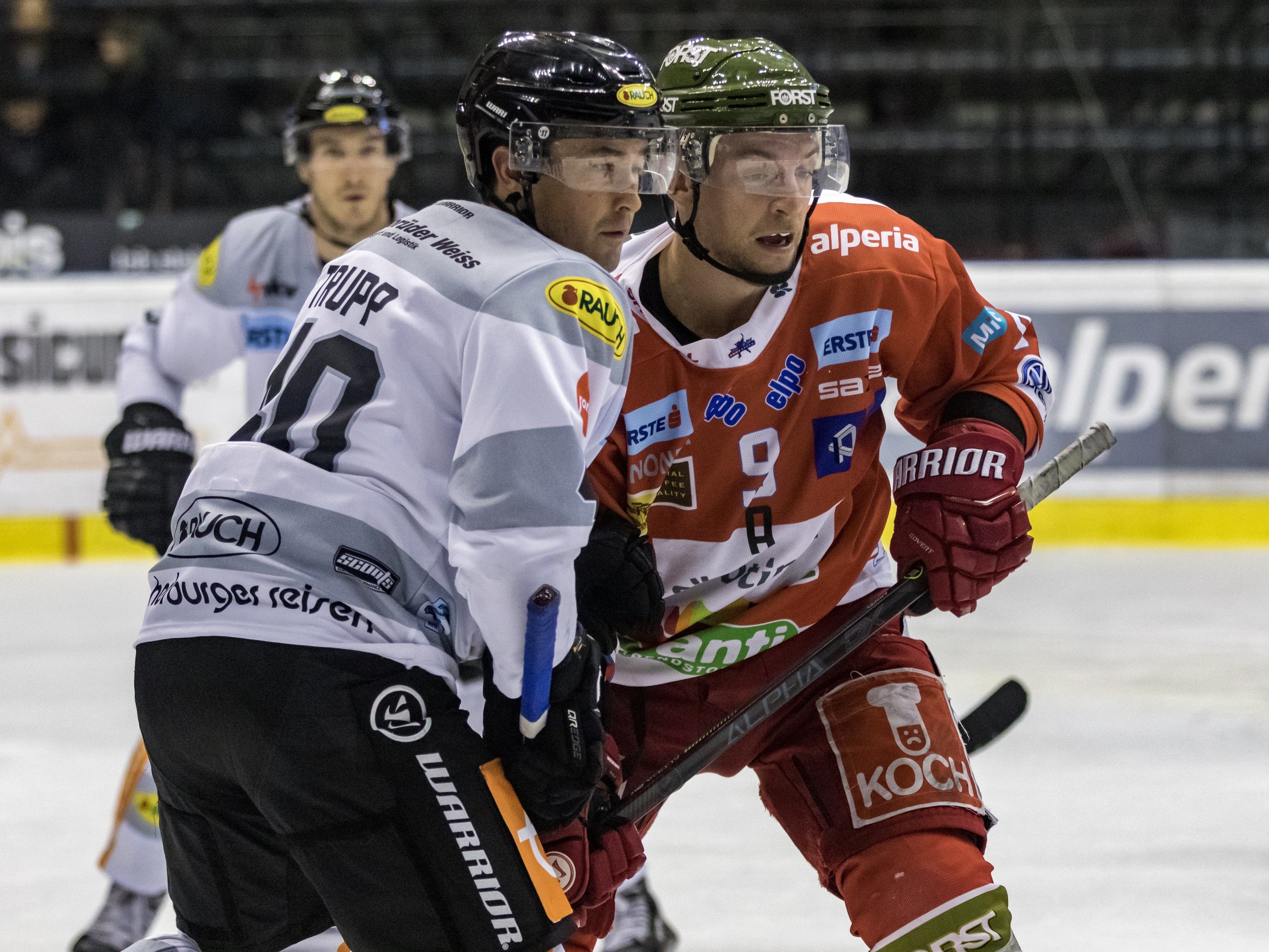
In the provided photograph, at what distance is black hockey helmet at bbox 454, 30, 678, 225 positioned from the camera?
1.50 metres

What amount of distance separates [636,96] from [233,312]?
146 cm

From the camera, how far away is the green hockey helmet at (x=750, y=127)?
6.09ft

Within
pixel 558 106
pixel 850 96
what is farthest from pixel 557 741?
pixel 850 96

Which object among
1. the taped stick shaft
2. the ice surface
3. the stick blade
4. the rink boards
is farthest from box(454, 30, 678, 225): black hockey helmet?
the rink boards

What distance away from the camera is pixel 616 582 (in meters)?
1.76

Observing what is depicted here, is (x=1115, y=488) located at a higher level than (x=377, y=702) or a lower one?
lower

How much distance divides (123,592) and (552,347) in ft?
14.4

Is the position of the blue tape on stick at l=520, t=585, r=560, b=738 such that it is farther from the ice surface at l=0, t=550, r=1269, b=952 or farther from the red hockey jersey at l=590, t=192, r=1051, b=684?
the ice surface at l=0, t=550, r=1269, b=952

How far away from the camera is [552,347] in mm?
1336

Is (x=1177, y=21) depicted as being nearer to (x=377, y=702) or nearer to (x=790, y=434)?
(x=790, y=434)

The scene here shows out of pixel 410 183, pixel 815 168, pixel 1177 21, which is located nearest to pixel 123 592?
pixel 410 183

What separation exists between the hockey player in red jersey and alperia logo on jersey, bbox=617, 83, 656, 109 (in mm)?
328

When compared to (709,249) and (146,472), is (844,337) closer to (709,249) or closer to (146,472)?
(709,249)

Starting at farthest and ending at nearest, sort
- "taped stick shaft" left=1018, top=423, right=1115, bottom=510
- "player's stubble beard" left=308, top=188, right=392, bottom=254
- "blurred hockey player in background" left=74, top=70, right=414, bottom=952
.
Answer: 1. "player's stubble beard" left=308, top=188, right=392, bottom=254
2. "blurred hockey player in background" left=74, top=70, right=414, bottom=952
3. "taped stick shaft" left=1018, top=423, right=1115, bottom=510
